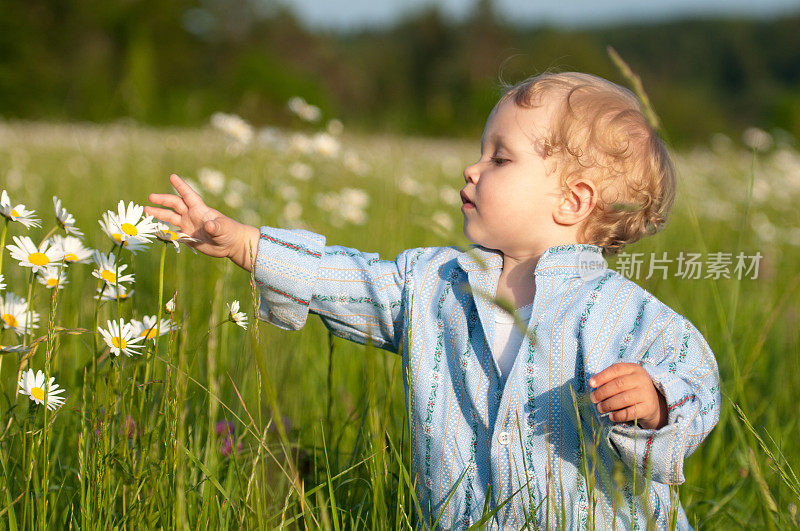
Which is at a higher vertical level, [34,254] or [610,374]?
[34,254]

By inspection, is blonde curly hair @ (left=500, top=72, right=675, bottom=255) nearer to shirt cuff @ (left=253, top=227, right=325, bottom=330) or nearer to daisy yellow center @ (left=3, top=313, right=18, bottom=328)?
shirt cuff @ (left=253, top=227, right=325, bottom=330)

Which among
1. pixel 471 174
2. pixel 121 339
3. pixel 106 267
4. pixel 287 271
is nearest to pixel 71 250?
pixel 106 267

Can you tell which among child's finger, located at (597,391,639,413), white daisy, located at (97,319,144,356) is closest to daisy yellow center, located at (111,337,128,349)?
white daisy, located at (97,319,144,356)

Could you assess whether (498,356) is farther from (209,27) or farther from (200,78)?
(209,27)

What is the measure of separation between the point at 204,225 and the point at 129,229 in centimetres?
21

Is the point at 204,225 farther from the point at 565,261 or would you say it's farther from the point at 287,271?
the point at 565,261

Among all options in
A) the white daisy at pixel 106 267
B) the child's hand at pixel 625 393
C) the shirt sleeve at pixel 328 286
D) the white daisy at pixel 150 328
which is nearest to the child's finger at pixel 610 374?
the child's hand at pixel 625 393

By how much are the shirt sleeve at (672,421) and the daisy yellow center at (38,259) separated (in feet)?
2.79

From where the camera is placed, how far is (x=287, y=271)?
4.20ft

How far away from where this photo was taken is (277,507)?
124 cm

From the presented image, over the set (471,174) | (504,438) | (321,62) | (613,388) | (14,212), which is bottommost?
(504,438)

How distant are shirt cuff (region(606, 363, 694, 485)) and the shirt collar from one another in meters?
0.25

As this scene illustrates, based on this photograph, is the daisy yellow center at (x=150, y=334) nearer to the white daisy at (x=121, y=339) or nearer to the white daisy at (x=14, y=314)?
the white daisy at (x=121, y=339)

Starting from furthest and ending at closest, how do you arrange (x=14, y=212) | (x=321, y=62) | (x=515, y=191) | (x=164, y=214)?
1. (x=321, y=62)
2. (x=515, y=191)
3. (x=164, y=214)
4. (x=14, y=212)
